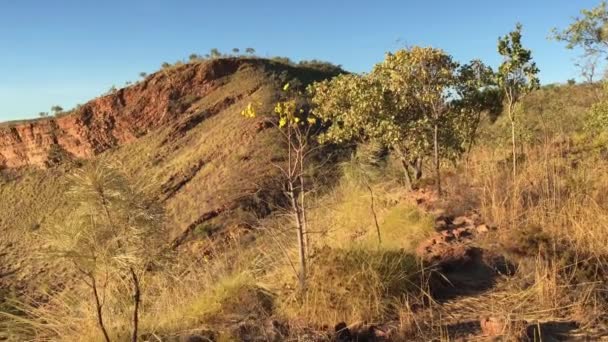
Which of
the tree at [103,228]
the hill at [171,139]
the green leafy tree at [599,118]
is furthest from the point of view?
the hill at [171,139]

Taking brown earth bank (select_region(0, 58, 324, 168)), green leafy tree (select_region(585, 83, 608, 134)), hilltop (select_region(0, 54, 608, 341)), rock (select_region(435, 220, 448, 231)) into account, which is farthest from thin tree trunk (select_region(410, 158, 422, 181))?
brown earth bank (select_region(0, 58, 324, 168))

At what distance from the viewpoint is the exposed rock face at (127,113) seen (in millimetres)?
39156

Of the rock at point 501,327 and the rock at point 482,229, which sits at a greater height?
the rock at point 482,229

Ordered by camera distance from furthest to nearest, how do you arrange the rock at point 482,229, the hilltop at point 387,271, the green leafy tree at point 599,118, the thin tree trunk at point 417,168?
the thin tree trunk at point 417,168 → the green leafy tree at point 599,118 → the rock at point 482,229 → the hilltop at point 387,271

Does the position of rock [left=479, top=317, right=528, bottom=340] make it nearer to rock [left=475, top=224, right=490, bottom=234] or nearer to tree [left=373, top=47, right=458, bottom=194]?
rock [left=475, top=224, right=490, bottom=234]

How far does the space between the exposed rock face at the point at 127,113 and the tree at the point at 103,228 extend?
35.5m

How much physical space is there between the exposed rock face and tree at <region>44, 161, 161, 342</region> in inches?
1397

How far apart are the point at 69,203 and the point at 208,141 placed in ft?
98.3

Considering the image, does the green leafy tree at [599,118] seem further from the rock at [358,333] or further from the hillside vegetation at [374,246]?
the rock at [358,333]

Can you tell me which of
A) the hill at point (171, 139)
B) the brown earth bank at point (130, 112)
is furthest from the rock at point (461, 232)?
the brown earth bank at point (130, 112)

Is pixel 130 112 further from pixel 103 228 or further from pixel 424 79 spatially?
pixel 103 228

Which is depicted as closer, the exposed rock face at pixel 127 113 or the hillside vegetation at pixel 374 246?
the hillside vegetation at pixel 374 246

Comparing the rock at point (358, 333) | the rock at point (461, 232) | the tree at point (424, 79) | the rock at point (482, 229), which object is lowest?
the rock at point (358, 333)

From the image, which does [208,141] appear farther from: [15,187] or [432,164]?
[432,164]
